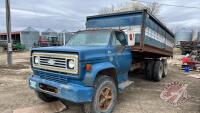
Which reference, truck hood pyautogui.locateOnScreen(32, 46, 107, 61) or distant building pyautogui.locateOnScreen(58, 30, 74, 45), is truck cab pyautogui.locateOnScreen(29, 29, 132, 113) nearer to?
truck hood pyautogui.locateOnScreen(32, 46, 107, 61)

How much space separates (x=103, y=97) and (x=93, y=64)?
2.89ft

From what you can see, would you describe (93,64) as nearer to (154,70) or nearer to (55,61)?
(55,61)

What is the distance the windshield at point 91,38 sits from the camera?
5.78 meters

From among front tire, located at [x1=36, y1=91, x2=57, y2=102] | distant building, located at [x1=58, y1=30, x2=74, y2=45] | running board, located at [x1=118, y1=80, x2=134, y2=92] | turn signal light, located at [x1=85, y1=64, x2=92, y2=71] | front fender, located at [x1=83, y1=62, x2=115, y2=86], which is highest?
distant building, located at [x1=58, y1=30, x2=74, y2=45]

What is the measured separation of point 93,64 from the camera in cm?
485

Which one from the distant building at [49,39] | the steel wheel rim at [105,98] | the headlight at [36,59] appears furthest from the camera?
the distant building at [49,39]

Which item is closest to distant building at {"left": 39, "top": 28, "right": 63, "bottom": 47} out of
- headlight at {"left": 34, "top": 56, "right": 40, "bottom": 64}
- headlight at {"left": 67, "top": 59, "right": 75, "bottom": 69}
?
headlight at {"left": 34, "top": 56, "right": 40, "bottom": 64}

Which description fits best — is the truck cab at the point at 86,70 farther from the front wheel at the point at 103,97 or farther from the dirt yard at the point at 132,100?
the dirt yard at the point at 132,100

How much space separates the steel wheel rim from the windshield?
1194 mm

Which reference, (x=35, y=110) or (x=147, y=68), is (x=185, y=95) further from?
(x=35, y=110)

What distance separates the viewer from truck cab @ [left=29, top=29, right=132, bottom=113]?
4.54 m

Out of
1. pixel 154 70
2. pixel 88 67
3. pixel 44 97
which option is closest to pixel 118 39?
pixel 88 67

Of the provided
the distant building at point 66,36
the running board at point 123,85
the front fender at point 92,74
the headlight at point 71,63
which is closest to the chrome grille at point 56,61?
the headlight at point 71,63

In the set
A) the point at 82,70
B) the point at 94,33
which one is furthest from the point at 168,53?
the point at 82,70
